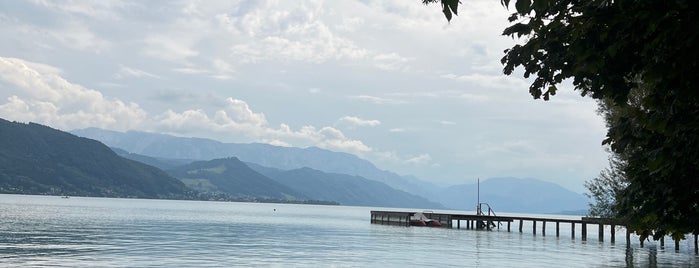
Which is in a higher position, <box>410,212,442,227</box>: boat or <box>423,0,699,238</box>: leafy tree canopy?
<box>423,0,699,238</box>: leafy tree canopy

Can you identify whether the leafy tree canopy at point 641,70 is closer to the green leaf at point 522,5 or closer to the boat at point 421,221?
the green leaf at point 522,5

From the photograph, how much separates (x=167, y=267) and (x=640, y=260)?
111 feet

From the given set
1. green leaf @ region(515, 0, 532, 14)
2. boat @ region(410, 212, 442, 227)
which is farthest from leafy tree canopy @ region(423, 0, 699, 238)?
boat @ region(410, 212, 442, 227)

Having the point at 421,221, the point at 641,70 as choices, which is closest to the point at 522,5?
the point at 641,70

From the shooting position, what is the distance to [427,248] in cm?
6188

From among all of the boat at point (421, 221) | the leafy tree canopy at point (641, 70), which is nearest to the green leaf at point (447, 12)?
the leafy tree canopy at point (641, 70)

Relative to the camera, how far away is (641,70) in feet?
37.0

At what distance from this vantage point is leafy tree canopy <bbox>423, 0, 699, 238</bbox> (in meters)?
8.15

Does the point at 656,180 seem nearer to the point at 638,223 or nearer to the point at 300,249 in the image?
the point at 638,223

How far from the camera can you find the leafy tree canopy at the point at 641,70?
815 centimetres

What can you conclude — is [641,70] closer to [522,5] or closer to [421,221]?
[522,5]

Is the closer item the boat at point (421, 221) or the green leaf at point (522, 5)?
the green leaf at point (522, 5)

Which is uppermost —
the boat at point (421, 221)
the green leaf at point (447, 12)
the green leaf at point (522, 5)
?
the green leaf at point (522, 5)

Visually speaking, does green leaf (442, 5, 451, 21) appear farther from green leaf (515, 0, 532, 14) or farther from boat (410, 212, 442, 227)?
boat (410, 212, 442, 227)
